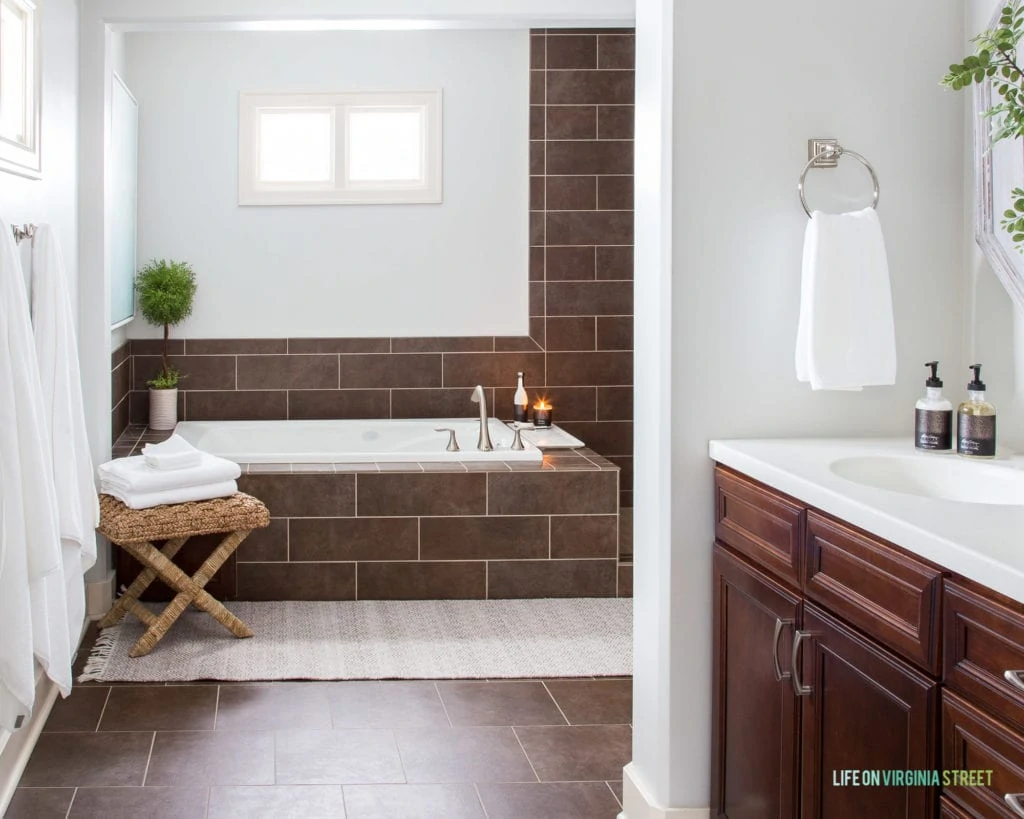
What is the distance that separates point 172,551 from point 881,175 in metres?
2.68

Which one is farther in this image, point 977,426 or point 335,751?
point 335,751

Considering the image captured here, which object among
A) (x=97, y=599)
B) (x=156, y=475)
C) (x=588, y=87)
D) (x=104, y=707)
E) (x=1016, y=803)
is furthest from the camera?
(x=588, y=87)

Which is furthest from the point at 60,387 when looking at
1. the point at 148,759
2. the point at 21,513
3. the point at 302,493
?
the point at 302,493

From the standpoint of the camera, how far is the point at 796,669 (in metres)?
2.04

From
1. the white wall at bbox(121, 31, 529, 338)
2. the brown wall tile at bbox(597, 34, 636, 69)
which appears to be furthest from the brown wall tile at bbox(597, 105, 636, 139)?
the white wall at bbox(121, 31, 529, 338)

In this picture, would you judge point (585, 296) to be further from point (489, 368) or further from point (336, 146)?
point (336, 146)

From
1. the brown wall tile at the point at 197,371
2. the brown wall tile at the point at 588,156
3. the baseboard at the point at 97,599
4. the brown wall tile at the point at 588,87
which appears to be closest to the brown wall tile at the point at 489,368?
the brown wall tile at the point at 588,156

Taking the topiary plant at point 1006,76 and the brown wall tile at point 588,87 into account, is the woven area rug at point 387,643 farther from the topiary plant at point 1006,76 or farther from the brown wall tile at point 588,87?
the brown wall tile at point 588,87

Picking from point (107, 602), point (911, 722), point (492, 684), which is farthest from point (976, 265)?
point (107, 602)

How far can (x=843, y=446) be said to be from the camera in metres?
2.39

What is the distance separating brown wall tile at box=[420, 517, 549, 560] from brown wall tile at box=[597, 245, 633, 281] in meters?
1.90

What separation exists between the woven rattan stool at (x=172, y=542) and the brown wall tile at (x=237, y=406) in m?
1.85

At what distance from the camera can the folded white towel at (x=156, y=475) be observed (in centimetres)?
396

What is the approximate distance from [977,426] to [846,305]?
1.14ft
